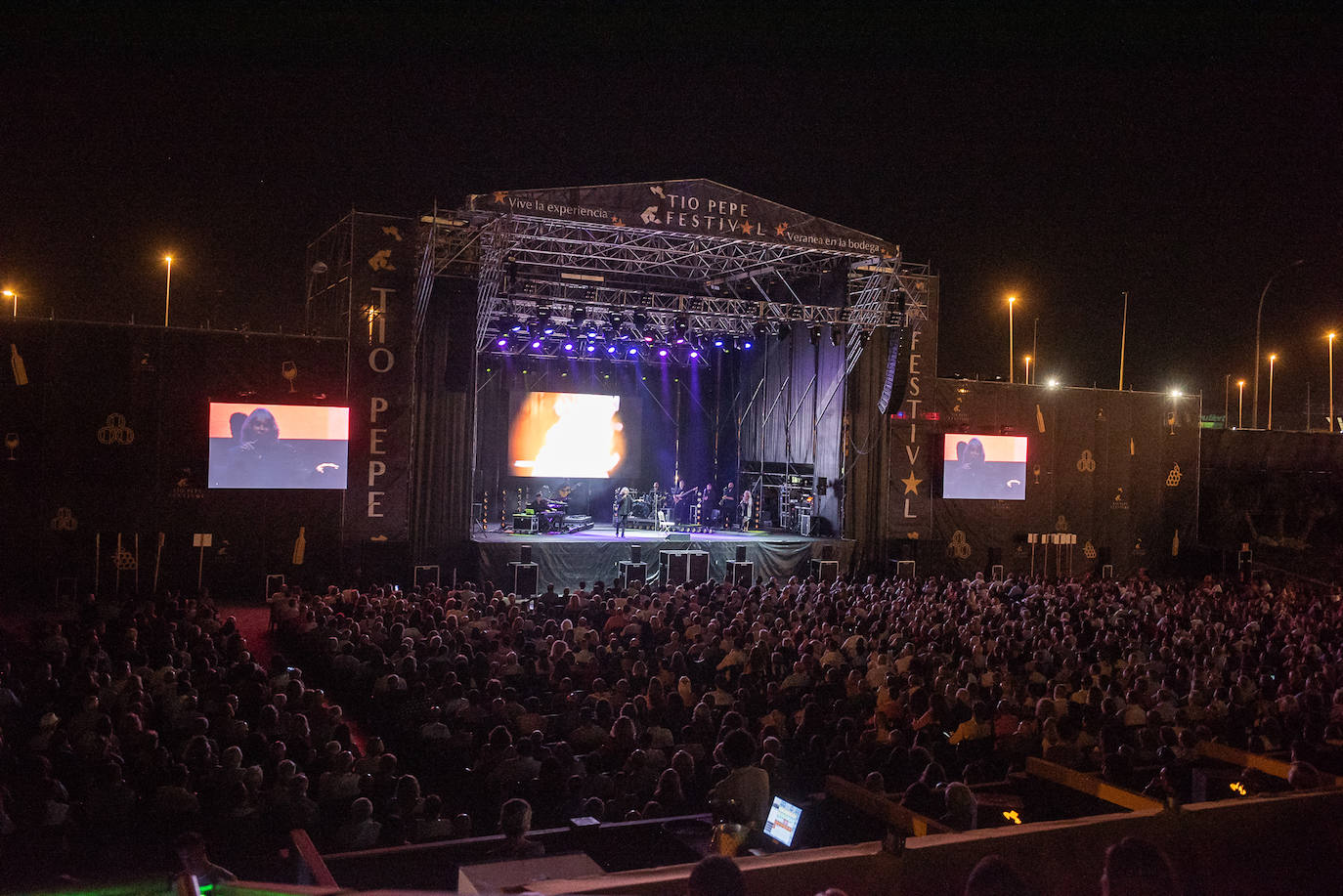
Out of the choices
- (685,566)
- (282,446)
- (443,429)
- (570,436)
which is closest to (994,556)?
(685,566)

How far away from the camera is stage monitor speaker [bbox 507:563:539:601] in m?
17.0

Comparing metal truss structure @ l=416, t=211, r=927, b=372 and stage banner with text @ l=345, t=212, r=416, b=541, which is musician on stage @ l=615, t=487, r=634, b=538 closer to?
metal truss structure @ l=416, t=211, r=927, b=372

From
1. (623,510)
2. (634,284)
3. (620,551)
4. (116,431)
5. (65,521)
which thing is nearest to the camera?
(65,521)

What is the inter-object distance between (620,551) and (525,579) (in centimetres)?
228

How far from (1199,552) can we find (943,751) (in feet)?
66.9

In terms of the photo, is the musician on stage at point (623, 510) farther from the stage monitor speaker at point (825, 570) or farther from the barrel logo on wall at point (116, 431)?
the barrel logo on wall at point (116, 431)

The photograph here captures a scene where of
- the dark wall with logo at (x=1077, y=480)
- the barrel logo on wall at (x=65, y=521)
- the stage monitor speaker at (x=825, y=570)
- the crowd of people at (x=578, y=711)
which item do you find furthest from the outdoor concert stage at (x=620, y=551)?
the barrel logo on wall at (x=65, y=521)

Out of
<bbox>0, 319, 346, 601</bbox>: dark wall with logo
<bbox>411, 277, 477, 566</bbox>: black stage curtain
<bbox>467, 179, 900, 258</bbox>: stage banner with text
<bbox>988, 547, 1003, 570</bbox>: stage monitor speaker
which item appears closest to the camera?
<bbox>467, 179, 900, 258</bbox>: stage banner with text

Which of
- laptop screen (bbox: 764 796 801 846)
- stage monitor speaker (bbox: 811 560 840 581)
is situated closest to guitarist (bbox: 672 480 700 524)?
stage monitor speaker (bbox: 811 560 840 581)

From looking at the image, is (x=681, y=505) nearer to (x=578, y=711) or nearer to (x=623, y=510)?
(x=623, y=510)

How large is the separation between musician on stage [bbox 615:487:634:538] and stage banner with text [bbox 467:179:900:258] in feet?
21.6

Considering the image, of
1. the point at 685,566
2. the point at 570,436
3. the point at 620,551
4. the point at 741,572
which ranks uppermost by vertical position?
the point at 570,436

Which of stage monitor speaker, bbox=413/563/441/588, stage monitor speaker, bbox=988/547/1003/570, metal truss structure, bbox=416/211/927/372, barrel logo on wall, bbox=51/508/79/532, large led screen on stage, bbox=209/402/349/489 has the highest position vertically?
metal truss structure, bbox=416/211/927/372

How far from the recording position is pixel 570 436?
23.8 meters
